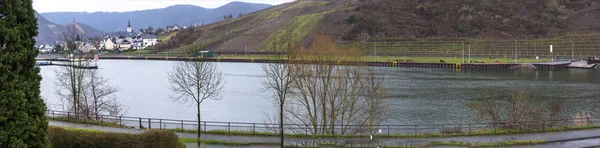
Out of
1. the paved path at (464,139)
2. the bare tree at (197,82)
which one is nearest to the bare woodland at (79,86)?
the bare tree at (197,82)

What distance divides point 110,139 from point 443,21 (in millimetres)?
148123

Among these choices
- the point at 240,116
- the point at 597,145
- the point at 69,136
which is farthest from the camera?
the point at 240,116

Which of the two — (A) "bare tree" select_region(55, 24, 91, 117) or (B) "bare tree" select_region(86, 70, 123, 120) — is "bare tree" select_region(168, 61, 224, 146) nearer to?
(B) "bare tree" select_region(86, 70, 123, 120)

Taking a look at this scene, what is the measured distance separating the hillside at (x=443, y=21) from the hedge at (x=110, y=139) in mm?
130900

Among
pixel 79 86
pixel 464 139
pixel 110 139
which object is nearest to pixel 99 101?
pixel 79 86

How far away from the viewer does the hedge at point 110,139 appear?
60.1 ft

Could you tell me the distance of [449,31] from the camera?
152 metres

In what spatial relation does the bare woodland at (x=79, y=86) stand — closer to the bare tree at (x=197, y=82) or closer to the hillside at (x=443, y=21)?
the bare tree at (x=197, y=82)

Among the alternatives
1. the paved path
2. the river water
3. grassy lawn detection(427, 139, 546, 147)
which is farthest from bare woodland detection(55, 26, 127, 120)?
grassy lawn detection(427, 139, 546, 147)

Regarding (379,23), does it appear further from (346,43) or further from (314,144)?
(314,144)

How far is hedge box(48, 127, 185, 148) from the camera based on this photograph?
18.3 metres

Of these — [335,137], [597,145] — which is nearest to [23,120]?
[335,137]

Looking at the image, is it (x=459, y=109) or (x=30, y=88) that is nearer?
(x=30, y=88)

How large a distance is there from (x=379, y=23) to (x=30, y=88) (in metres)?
150
